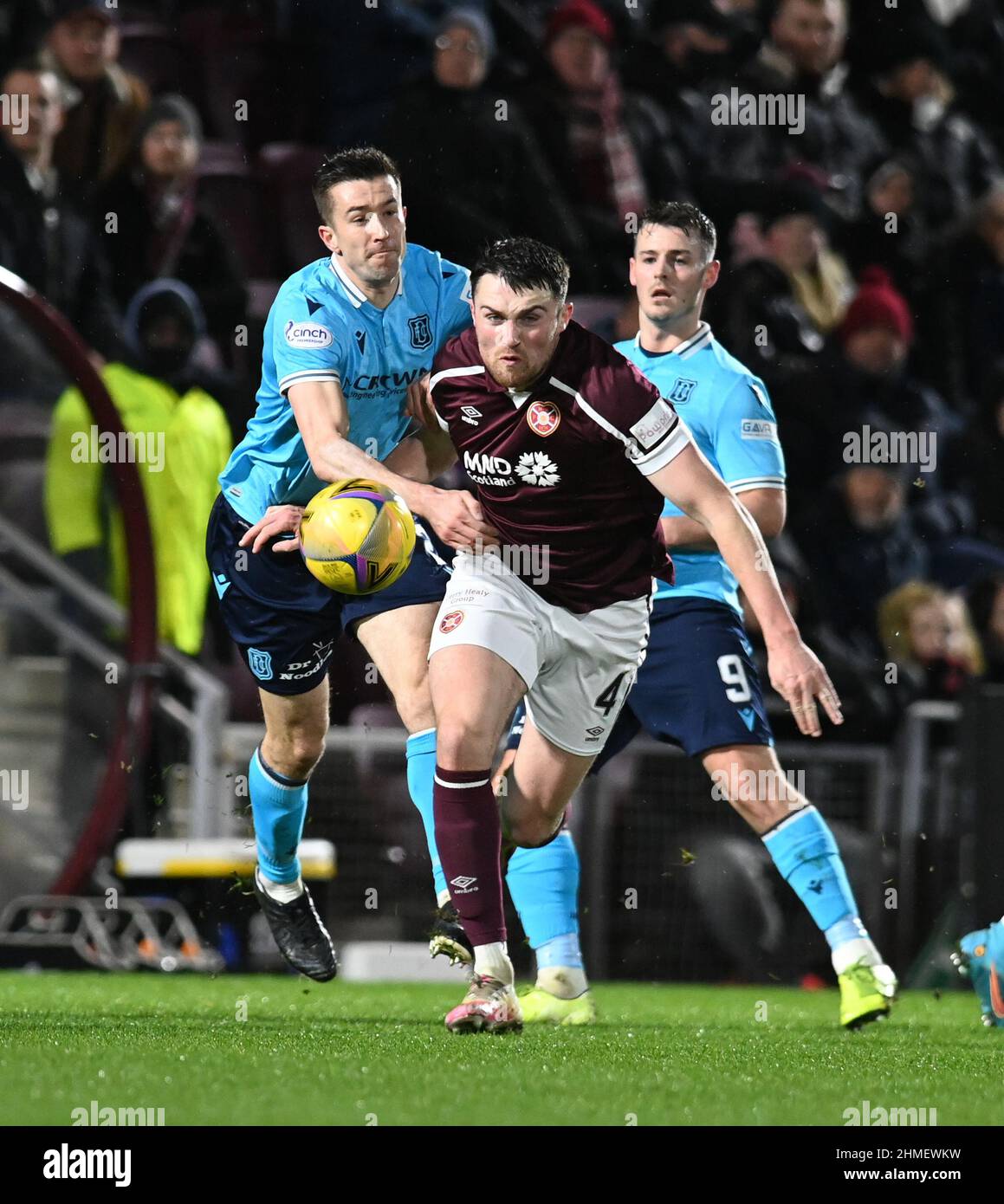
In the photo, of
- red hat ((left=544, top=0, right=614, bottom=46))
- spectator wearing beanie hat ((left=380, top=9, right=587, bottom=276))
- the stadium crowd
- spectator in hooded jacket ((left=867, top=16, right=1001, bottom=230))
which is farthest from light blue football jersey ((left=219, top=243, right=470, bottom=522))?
spectator in hooded jacket ((left=867, top=16, right=1001, bottom=230))

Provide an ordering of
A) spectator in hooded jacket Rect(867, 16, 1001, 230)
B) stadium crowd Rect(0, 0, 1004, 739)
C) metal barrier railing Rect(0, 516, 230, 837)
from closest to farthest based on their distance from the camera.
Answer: metal barrier railing Rect(0, 516, 230, 837) → stadium crowd Rect(0, 0, 1004, 739) → spectator in hooded jacket Rect(867, 16, 1001, 230)

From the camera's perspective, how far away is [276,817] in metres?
6.04

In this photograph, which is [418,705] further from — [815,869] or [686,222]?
[686,222]

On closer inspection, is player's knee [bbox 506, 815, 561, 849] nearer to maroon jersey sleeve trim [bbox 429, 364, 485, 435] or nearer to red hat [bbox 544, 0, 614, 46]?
maroon jersey sleeve trim [bbox 429, 364, 485, 435]

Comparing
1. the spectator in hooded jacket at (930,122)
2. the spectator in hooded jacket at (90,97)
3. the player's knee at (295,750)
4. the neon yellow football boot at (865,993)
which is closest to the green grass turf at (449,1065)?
the neon yellow football boot at (865,993)

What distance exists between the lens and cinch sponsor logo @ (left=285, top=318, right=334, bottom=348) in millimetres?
5352

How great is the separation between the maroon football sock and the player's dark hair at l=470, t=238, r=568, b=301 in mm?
1171

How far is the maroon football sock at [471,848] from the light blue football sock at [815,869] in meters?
1.43

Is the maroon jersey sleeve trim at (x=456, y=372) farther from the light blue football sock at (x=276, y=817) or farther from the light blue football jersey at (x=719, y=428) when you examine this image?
the light blue football sock at (x=276, y=817)

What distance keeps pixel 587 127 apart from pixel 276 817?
16.6 ft

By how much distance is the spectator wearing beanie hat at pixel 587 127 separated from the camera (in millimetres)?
9883

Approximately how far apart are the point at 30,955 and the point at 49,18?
4.38 metres

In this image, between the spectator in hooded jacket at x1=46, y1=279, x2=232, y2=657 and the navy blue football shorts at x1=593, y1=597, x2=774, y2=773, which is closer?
the navy blue football shorts at x1=593, y1=597, x2=774, y2=773
